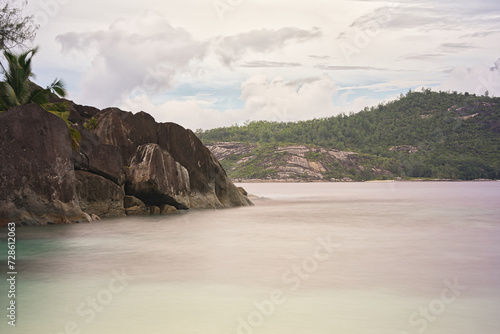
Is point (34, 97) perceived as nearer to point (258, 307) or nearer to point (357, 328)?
point (258, 307)

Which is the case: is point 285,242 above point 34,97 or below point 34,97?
below

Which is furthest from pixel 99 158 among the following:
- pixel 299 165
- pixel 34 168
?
pixel 299 165

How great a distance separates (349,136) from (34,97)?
16588 cm

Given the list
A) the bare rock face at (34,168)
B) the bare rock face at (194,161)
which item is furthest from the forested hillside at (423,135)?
the bare rock face at (34,168)

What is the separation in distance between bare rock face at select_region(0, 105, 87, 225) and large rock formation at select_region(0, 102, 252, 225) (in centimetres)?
4

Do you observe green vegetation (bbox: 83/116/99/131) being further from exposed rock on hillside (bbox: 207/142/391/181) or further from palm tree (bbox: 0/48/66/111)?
exposed rock on hillside (bbox: 207/142/391/181)

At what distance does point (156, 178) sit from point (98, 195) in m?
3.26

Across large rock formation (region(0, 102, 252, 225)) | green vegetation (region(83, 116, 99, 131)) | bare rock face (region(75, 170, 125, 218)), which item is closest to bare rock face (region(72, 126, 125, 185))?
large rock formation (region(0, 102, 252, 225))

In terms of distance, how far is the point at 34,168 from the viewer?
21.5m

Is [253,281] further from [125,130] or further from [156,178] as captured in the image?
[125,130]

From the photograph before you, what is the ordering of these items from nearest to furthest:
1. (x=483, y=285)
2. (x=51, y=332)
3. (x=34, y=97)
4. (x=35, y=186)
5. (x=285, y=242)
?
(x=51, y=332)
(x=483, y=285)
(x=285, y=242)
(x=35, y=186)
(x=34, y=97)

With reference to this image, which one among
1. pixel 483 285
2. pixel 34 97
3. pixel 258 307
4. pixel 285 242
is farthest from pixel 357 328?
pixel 34 97

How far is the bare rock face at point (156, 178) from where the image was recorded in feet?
93.4

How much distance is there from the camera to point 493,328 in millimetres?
8188
